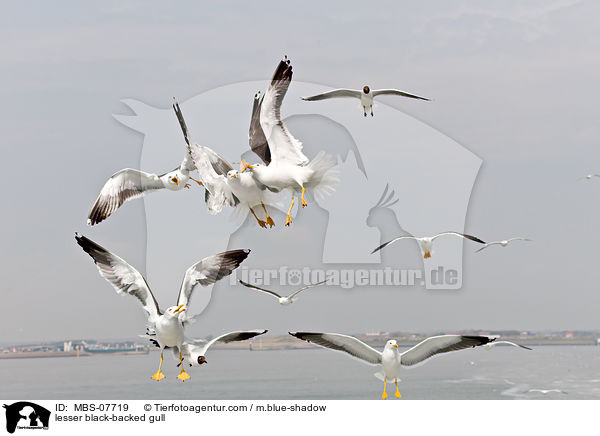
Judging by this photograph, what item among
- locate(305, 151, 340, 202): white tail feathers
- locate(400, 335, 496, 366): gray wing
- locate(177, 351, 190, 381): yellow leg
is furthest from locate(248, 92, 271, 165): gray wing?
locate(400, 335, 496, 366): gray wing

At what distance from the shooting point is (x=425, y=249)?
9516 mm

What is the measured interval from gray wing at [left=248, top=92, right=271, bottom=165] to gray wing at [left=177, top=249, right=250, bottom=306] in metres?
1.10

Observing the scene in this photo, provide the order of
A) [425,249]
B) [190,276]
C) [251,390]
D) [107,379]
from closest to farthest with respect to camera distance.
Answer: [190,276] < [425,249] < [251,390] < [107,379]

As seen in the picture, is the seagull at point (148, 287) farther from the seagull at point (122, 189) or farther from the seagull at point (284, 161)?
the seagull at point (122, 189)

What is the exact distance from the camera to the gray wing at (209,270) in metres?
7.53

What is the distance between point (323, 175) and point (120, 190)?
98.3 inches

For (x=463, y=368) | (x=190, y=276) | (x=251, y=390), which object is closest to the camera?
(x=190, y=276)

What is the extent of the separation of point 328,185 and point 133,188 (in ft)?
7.91

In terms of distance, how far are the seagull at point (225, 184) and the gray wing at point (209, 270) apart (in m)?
0.58

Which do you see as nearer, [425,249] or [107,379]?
[425,249]

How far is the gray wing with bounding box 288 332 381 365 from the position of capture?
7.43m

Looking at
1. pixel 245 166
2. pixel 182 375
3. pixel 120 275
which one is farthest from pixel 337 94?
pixel 182 375
